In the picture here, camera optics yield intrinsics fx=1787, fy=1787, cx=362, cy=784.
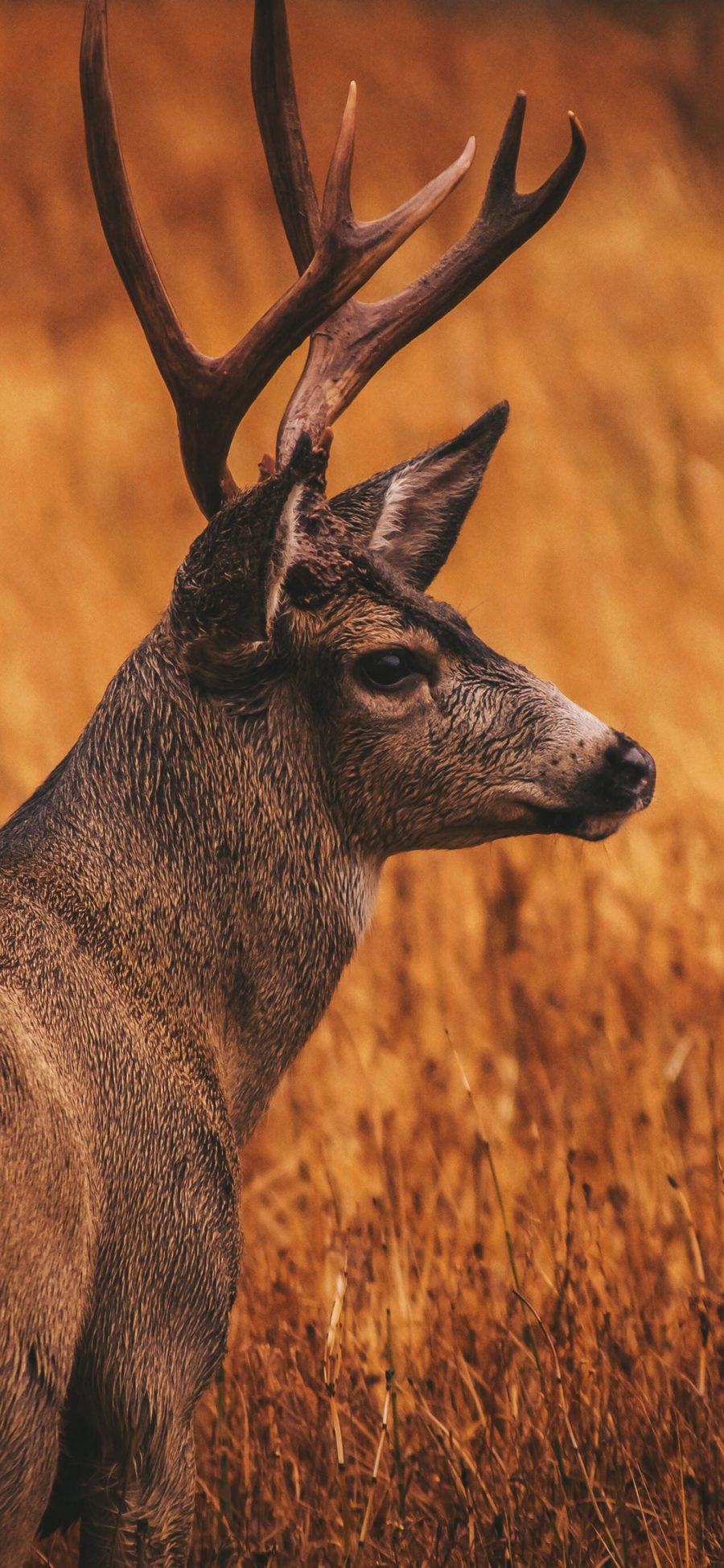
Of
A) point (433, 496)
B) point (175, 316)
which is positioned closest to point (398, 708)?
point (433, 496)

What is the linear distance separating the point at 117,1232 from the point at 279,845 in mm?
870

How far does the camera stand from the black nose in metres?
3.63

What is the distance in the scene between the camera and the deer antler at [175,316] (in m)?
3.65

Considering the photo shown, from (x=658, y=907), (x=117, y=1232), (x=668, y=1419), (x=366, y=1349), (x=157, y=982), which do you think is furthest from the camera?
(x=658, y=907)

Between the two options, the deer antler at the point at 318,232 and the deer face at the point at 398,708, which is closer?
the deer face at the point at 398,708

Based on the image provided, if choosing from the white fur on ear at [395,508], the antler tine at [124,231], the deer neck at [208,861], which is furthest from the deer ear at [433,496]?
the deer neck at [208,861]

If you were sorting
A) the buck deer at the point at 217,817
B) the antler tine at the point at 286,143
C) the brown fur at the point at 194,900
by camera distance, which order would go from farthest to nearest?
1. the antler tine at the point at 286,143
2. the buck deer at the point at 217,817
3. the brown fur at the point at 194,900

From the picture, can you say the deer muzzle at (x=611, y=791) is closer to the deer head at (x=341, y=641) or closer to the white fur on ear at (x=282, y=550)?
the deer head at (x=341, y=641)

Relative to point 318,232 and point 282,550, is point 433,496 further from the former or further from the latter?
point 282,550

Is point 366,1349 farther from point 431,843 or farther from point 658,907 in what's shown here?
point 658,907

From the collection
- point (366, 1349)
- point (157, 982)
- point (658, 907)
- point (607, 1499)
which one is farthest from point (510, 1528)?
point (658, 907)

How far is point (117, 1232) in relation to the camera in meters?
3.00

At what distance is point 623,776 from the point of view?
11.9ft

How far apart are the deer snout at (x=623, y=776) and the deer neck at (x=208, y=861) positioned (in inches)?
21.1
